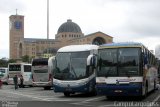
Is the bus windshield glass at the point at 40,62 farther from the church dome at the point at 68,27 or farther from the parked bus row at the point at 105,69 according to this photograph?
the church dome at the point at 68,27

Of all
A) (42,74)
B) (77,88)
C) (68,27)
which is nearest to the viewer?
(77,88)

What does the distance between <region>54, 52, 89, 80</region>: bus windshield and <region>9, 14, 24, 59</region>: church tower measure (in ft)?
522

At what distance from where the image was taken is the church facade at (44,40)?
151750 millimetres

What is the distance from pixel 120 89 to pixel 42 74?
18.2 metres

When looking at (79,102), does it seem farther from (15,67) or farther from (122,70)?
(15,67)

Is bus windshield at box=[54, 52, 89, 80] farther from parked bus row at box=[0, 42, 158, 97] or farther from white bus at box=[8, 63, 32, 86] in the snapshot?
white bus at box=[8, 63, 32, 86]

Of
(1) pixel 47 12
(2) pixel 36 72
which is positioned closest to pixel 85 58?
(2) pixel 36 72

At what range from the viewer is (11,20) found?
192 metres

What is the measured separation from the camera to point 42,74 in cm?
3891

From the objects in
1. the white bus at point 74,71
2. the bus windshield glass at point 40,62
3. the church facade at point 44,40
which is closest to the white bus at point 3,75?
the bus windshield glass at point 40,62

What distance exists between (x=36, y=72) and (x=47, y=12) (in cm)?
2287

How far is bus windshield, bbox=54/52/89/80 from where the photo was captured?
25.5m

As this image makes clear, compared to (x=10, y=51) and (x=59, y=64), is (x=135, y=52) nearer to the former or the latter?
(x=59, y=64)

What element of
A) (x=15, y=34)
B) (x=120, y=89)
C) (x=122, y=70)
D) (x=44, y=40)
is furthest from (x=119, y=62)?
(x=15, y=34)
